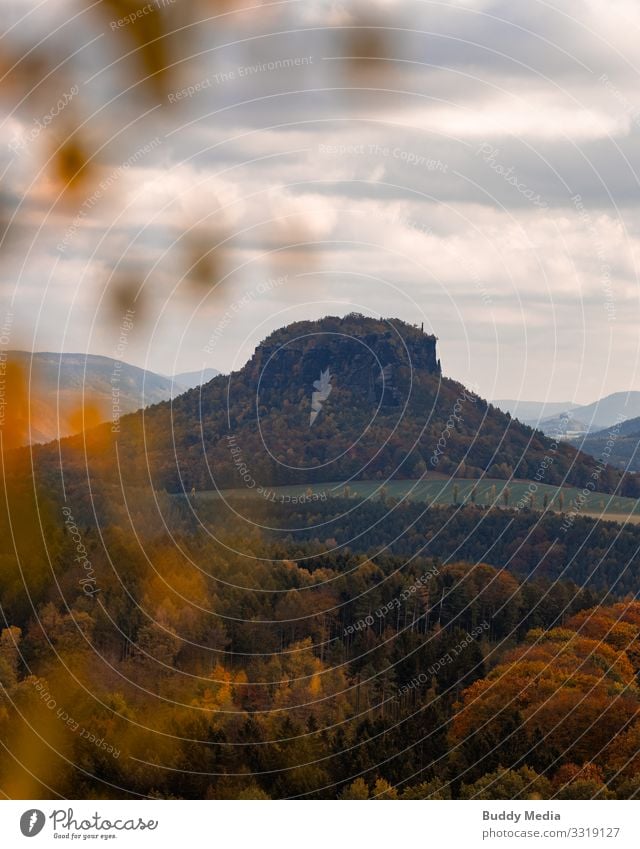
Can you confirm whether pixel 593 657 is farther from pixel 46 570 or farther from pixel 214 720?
pixel 46 570

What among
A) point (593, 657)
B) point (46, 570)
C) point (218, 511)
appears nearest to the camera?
point (593, 657)

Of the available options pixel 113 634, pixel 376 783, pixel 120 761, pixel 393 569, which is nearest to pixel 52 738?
pixel 120 761

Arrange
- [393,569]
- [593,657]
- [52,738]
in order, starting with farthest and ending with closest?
1. [393,569]
2. [593,657]
3. [52,738]

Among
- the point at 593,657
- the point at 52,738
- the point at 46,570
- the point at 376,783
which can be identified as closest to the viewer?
the point at 376,783

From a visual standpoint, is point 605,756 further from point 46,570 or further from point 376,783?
point 46,570

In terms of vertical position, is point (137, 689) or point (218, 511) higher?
point (218, 511)

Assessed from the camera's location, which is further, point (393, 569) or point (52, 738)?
point (393, 569)
